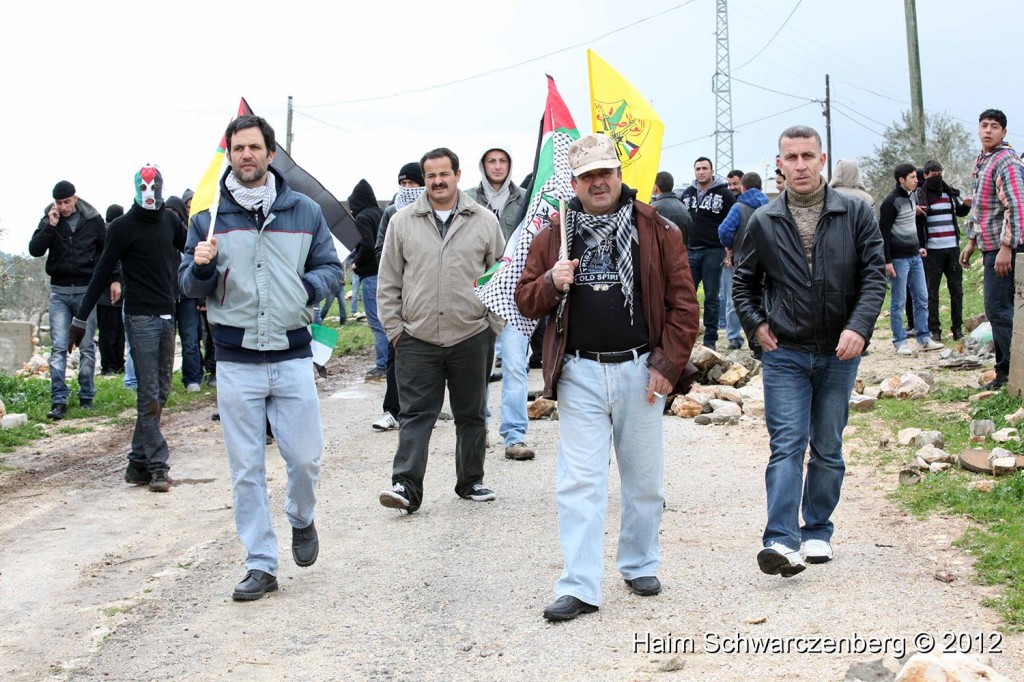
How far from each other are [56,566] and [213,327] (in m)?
2.00

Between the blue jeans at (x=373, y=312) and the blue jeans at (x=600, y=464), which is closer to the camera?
the blue jeans at (x=600, y=464)

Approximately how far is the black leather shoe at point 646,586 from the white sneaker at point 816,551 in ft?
2.82

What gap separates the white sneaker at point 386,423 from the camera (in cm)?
1161

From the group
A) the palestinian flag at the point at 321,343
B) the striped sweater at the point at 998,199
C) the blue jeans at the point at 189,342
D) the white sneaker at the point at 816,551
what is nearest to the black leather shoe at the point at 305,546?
the palestinian flag at the point at 321,343

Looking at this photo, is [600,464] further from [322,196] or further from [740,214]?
[740,214]

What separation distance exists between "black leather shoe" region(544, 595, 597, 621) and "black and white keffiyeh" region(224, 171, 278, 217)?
2.52 meters

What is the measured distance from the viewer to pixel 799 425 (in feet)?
19.8

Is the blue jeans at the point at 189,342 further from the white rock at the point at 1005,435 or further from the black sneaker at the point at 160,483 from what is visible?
the white rock at the point at 1005,435

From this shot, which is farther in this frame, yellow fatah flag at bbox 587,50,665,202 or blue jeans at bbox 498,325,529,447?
blue jeans at bbox 498,325,529,447

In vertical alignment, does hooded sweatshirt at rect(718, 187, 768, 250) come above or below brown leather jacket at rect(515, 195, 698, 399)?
above

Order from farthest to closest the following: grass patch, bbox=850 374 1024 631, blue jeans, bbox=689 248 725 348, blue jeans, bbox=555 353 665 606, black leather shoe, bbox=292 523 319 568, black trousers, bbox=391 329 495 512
Result: blue jeans, bbox=689 248 725 348 < black trousers, bbox=391 329 495 512 < black leather shoe, bbox=292 523 319 568 < grass patch, bbox=850 374 1024 631 < blue jeans, bbox=555 353 665 606

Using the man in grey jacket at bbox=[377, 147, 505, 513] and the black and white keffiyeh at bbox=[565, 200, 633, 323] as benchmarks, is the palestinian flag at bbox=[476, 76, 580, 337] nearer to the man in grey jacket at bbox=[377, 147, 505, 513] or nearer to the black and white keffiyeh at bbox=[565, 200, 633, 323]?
the black and white keffiyeh at bbox=[565, 200, 633, 323]

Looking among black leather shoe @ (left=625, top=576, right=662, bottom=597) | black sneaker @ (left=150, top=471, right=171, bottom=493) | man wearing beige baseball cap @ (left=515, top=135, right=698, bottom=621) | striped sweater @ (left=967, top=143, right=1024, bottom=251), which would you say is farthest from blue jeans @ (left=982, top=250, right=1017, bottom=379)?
black sneaker @ (left=150, top=471, right=171, bottom=493)

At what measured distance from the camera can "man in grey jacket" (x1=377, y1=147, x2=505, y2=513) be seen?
814cm
